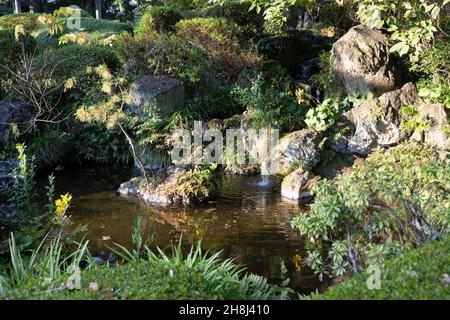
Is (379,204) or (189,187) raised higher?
(379,204)

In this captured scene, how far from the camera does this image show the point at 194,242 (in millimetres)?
6367

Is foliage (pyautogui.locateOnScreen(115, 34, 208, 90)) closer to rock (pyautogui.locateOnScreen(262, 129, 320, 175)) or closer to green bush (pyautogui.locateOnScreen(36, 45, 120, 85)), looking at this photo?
green bush (pyautogui.locateOnScreen(36, 45, 120, 85))

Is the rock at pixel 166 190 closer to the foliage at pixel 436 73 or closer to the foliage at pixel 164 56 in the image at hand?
the foliage at pixel 164 56

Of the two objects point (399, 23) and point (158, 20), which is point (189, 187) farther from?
point (158, 20)

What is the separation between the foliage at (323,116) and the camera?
9.67 m

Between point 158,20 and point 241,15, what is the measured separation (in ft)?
7.12

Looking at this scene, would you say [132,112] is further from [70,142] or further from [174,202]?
[174,202]

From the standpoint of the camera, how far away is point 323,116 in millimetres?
9664

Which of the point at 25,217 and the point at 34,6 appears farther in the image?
the point at 34,6

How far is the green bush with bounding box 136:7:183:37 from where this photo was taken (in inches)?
500

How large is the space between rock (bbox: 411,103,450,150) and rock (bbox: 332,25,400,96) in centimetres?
133

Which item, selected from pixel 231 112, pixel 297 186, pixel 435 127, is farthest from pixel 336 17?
pixel 297 186

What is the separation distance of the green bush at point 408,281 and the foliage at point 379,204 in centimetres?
70

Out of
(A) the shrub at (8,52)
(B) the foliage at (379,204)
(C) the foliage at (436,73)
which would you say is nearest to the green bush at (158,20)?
(A) the shrub at (8,52)
